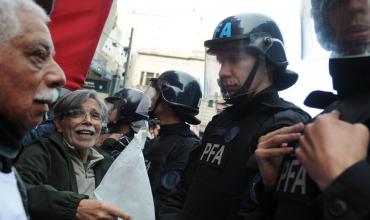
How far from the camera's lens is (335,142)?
1127 mm

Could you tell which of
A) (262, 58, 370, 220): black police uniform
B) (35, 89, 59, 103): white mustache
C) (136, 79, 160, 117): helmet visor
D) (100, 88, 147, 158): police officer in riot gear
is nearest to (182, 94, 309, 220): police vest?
(262, 58, 370, 220): black police uniform

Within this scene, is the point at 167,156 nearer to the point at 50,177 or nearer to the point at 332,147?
the point at 50,177

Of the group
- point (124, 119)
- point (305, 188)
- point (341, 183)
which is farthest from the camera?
point (124, 119)

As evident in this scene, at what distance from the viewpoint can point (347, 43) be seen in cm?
136

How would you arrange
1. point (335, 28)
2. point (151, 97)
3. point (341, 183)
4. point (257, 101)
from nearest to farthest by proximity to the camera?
point (341, 183) → point (335, 28) → point (257, 101) → point (151, 97)

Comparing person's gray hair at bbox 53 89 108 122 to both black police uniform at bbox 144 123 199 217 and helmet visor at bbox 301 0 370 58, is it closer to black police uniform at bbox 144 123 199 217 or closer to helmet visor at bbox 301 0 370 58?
black police uniform at bbox 144 123 199 217

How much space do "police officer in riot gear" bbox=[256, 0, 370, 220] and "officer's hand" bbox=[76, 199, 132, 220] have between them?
783 millimetres

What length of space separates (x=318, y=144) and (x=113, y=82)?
13096mm

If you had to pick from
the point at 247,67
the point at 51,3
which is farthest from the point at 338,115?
the point at 51,3

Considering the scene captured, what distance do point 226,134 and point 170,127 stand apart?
1330 mm

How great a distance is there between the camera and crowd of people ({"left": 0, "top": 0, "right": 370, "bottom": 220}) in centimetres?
120

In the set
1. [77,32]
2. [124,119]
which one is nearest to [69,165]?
[77,32]

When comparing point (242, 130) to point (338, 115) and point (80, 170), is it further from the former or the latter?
point (80, 170)

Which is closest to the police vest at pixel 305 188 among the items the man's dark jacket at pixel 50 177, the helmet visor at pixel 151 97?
the man's dark jacket at pixel 50 177
